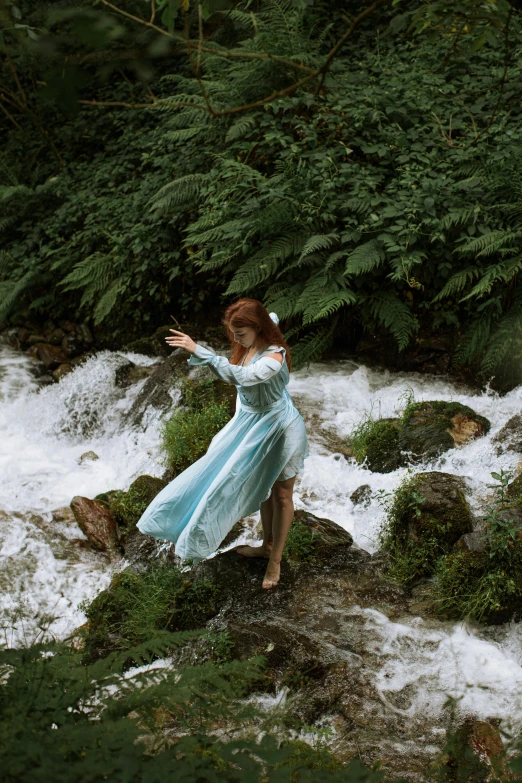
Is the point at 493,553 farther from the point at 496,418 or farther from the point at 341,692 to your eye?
the point at 496,418

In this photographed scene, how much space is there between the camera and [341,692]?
144 inches

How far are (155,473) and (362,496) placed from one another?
199cm

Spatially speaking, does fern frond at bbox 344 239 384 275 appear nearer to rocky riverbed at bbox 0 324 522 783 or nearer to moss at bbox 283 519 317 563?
rocky riverbed at bbox 0 324 522 783

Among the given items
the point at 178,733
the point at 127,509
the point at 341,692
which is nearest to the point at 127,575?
the point at 127,509

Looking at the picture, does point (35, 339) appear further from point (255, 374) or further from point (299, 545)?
point (255, 374)

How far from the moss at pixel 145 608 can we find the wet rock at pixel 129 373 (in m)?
3.57

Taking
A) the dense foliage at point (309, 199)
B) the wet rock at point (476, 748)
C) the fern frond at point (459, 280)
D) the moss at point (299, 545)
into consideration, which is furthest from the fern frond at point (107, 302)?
the wet rock at point (476, 748)

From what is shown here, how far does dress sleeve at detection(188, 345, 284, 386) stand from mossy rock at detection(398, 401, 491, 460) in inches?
94.5

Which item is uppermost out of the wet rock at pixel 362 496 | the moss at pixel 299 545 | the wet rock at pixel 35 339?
the moss at pixel 299 545

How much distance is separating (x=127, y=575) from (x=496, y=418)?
350 centimetres

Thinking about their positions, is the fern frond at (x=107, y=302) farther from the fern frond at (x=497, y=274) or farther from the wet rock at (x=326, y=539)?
the wet rock at (x=326, y=539)

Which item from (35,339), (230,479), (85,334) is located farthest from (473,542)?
(35,339)

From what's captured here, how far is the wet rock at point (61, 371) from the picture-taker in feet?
27.8

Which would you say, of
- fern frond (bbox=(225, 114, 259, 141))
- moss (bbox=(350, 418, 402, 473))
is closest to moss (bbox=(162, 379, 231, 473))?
moss (bbox=(350, 418, 402, 473))
